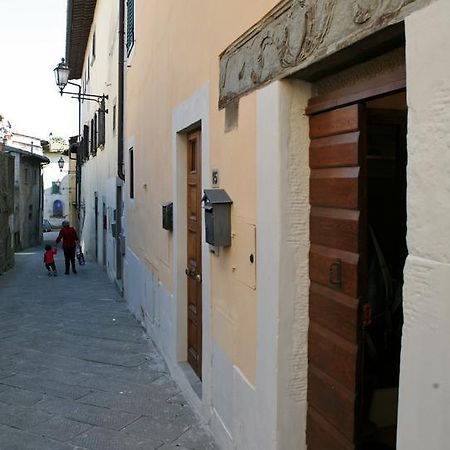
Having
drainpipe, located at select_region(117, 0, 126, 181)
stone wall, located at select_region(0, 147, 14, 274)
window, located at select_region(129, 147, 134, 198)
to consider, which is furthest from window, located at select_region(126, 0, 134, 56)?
stone wall, located at select_region(0, 147, 14, 274)

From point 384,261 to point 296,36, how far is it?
127 cm

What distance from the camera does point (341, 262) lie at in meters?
2.52

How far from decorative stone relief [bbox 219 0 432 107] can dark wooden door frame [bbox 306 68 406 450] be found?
224 millimetres

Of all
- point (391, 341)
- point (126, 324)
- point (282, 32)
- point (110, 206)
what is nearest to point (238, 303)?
point (391, 341)

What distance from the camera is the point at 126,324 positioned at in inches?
324

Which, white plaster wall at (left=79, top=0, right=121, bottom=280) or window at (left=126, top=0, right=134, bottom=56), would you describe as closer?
window at (left=126, top=0, right=134, bottom=56)

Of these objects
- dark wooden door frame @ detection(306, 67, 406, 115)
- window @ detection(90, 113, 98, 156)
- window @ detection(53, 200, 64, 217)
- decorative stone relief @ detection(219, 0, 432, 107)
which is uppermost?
window @ detection(90, 113, 98, 156)

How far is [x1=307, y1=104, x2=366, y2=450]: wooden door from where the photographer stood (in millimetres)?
2426

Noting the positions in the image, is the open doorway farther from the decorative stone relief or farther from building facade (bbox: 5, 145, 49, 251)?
building facade (bbox: 5, 145, 49, 251)

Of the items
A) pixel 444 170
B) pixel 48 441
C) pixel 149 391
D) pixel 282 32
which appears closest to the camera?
pixel 444 170

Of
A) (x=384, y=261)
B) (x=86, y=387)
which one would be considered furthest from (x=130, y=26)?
(x=384, y=261)

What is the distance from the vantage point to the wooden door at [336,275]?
243 cm

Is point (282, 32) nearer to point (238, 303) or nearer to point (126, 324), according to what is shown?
point (238, 303)

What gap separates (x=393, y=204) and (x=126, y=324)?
5797 millimetres
